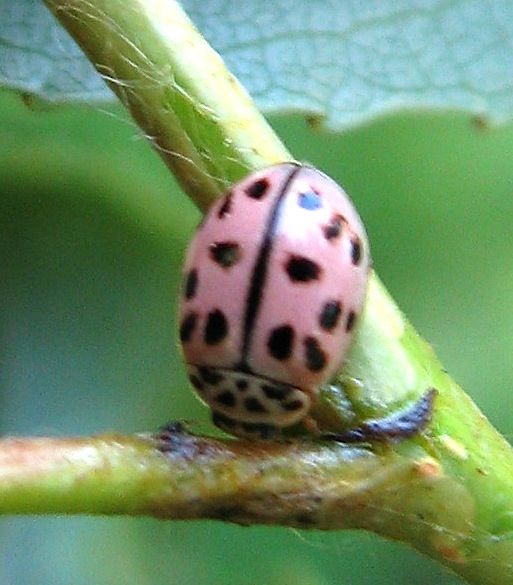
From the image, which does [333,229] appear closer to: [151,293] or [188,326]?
[188,326]

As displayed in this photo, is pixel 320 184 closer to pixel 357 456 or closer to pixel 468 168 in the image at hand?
pixel 357 456

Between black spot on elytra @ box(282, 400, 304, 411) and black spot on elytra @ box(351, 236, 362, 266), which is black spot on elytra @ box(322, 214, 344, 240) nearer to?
black spot on elytra @ box(351, 236, 362, 266)

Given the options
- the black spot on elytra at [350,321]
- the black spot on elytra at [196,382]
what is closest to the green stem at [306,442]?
the black spot on elytra at [350,321]

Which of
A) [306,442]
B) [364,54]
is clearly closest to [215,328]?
[306,442]

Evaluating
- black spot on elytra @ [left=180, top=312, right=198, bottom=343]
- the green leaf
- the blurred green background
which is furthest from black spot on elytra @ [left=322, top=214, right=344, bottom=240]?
the blurred green background

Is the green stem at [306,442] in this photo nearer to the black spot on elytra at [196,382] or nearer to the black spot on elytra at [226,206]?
the black spot on elytra at [226,206]
